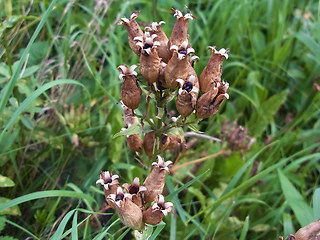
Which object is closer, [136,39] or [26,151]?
[136,39]

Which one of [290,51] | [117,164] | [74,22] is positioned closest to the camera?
[117,164]

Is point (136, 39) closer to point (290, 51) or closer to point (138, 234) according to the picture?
point (138, 234)

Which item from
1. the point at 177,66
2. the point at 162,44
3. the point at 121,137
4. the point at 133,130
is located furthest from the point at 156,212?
the point at 121,137

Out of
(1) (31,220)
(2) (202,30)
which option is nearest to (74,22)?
(2) (202,30)

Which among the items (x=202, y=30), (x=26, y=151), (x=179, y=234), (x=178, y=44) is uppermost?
(x=178, y=44)

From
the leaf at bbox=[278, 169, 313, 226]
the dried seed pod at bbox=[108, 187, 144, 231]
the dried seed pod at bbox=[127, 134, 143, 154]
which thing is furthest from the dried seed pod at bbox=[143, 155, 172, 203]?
the leaf at bbox=[278, 169, 313, 226]

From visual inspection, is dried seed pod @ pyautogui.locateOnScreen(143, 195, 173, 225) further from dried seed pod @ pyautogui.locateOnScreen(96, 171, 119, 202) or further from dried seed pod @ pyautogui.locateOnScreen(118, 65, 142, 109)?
dried seed pod @ pyautogui.locateOnScreen(118, 65, 142, 109)

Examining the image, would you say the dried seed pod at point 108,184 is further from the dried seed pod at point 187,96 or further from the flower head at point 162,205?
the dried seed pod at point 187,96
